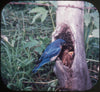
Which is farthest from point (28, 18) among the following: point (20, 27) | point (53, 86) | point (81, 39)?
point (53, 86)

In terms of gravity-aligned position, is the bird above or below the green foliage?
below

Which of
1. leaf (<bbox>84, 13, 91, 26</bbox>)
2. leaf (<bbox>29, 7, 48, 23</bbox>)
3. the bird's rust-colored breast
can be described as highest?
leaf (<bbox>29, 7, 48, 23</bbox>)

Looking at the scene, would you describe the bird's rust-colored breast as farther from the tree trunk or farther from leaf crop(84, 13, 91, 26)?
leaf crop(84, 13, 91, 26)

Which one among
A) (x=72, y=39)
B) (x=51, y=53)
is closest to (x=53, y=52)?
(x=51, y=53)

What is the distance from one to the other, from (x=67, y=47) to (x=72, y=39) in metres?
0.07

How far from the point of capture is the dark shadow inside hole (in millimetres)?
1148

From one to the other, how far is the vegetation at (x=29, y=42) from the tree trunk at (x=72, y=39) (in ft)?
0.12

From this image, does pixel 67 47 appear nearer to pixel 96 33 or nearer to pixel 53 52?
pixel 53 52

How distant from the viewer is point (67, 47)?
116 centimetres

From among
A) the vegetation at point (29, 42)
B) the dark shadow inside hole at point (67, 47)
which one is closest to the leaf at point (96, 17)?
the vegetation at point (29, 42)

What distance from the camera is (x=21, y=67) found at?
3.95 ft

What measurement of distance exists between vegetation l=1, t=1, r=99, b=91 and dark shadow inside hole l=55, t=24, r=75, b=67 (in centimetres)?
8

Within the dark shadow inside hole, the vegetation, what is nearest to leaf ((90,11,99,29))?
the vegetation

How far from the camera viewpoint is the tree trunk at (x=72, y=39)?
3.76ft
